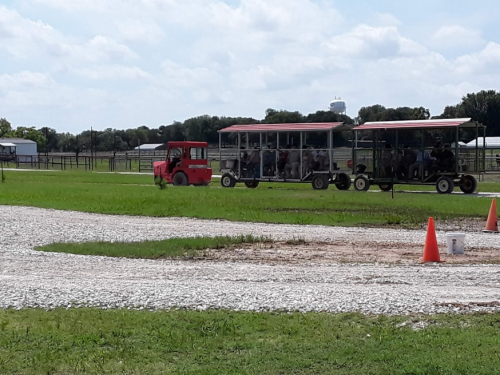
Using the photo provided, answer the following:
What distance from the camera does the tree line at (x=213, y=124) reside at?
9250cm

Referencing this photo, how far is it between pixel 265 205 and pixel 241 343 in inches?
777

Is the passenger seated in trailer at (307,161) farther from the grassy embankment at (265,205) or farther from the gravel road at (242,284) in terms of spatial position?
the gravel road at (242,284)

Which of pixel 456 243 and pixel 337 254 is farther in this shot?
pixel 337 254

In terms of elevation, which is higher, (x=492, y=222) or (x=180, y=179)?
(x=180, y=179)

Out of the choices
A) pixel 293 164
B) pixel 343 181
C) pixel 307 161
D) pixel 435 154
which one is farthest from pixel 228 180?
pixel 435 154

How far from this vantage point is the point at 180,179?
41312mm

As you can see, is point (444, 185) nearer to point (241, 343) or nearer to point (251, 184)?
point (251, 184)

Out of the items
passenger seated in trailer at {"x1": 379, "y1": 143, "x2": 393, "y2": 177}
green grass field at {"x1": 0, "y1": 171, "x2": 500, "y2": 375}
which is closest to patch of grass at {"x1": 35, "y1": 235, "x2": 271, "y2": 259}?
Answer: green grass field at {"x1": 0, "y1": 171, "x2": 500, "y2": 375}

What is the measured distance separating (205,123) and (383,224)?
309ft

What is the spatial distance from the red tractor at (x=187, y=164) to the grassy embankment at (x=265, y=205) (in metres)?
5.98

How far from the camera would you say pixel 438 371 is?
23.4ft

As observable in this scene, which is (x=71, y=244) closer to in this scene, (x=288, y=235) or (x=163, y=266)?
(x=163, y=266)

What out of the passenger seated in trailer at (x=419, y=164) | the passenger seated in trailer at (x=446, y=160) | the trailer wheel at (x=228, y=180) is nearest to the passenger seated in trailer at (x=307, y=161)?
the trailer wheel at (x=228, y=180)

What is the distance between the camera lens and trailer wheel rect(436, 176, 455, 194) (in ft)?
112
